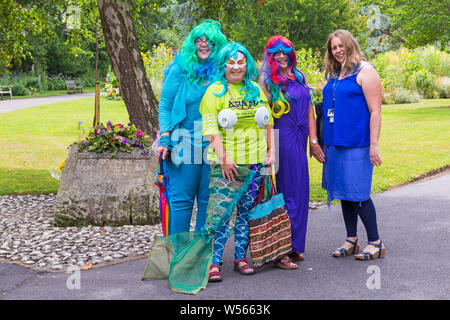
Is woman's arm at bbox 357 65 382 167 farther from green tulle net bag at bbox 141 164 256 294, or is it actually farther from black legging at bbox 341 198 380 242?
green tulle net bag at bbox 141 164 256 294

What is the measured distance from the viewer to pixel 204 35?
397 cm

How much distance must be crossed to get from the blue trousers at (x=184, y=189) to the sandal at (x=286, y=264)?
0.79 meters

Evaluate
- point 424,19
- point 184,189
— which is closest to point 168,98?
point 184,189

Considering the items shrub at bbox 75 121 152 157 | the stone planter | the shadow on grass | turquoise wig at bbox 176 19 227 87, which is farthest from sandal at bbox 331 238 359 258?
the shadow on grass

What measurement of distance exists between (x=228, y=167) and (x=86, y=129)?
1073 cm

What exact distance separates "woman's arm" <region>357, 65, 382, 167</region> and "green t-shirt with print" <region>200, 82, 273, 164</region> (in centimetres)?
90

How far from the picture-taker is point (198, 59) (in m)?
4.05

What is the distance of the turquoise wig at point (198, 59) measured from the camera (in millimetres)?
3973

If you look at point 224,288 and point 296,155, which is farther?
point 296,155

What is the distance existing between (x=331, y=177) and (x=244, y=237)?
1.01 meters

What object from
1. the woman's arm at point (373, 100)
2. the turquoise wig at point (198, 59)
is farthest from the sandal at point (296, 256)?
the turquoise wig at point (198, 59)
